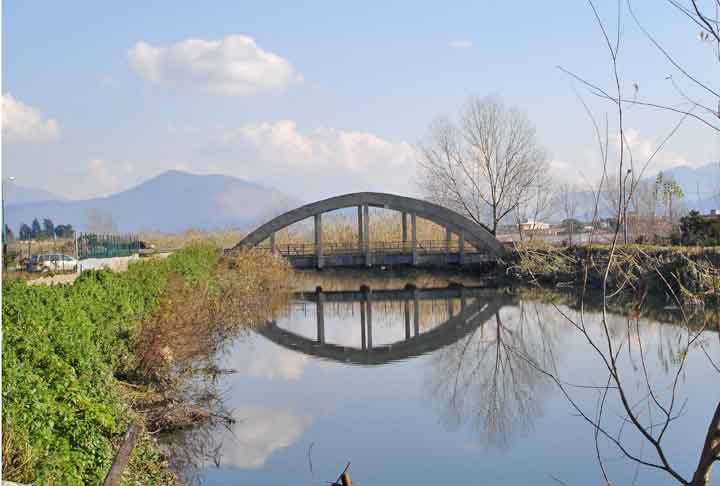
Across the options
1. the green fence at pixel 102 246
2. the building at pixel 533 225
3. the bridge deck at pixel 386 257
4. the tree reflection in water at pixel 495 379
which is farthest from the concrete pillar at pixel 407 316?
the green fence at pixel 102 246

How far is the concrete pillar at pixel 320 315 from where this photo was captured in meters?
18.5

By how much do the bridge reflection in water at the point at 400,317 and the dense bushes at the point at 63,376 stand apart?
644cm

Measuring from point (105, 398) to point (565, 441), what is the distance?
506 cm

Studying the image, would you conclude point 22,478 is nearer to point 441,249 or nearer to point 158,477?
point 158,477

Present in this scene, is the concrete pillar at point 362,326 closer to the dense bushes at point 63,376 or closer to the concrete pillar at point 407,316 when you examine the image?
the concrete pillar at point 407,316

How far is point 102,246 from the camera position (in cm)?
2870

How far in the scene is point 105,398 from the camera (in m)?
6.92

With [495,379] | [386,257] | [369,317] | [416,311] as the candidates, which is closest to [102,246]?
[386,257]

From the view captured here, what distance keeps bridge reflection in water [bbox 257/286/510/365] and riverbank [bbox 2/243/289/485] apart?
2.10 m

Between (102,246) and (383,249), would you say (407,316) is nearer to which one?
(383,249)

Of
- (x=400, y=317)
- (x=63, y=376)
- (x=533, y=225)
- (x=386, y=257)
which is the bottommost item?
(x=400, y=317)

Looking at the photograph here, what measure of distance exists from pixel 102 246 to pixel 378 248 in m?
9.91

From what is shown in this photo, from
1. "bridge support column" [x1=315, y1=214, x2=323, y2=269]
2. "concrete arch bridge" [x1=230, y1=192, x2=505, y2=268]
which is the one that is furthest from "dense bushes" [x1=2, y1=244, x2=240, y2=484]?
"concrete arch bridge" [x1=230, y1=192, x2=505, y2=268]

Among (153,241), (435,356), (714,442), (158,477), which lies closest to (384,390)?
(435,356)
